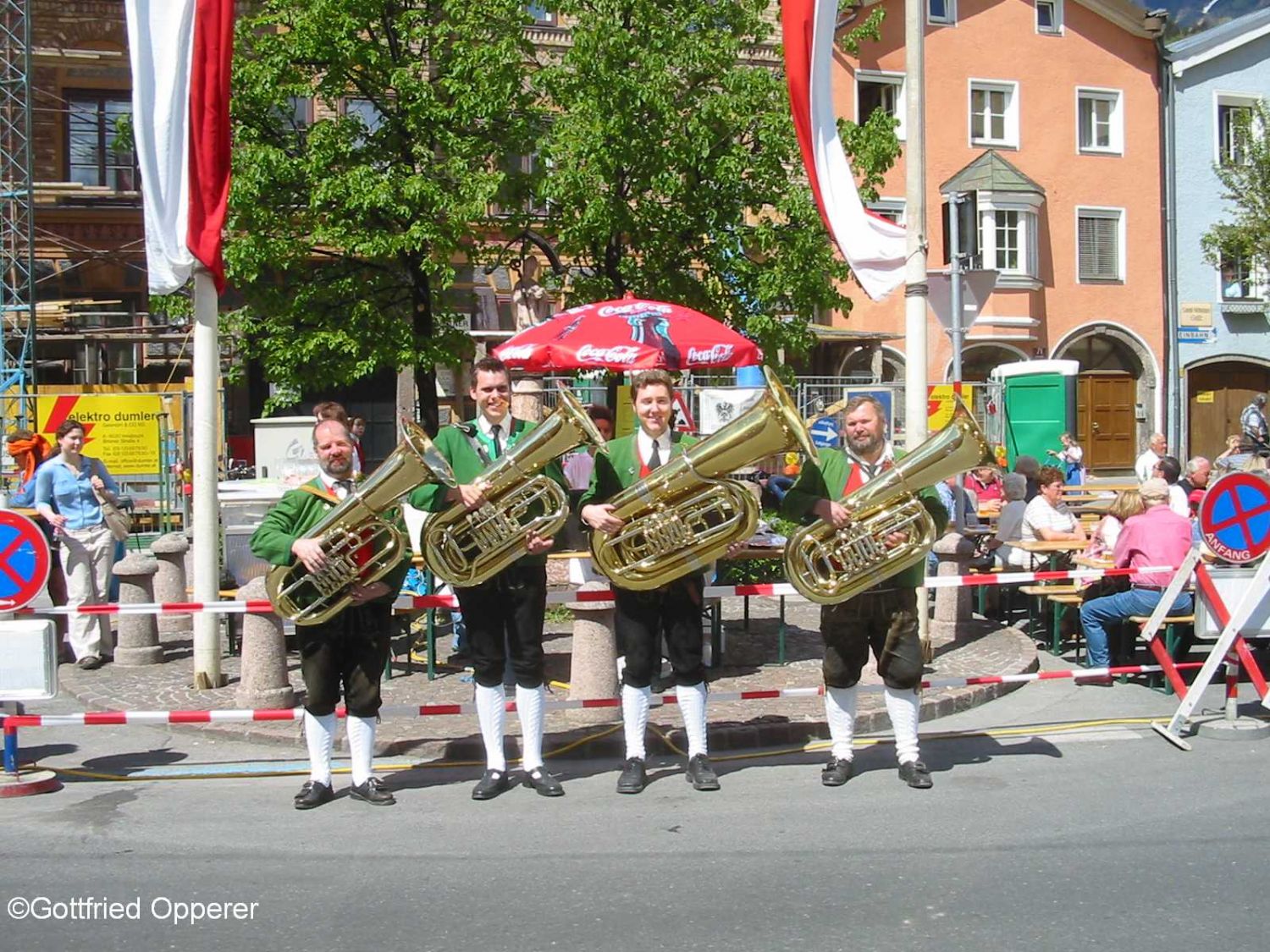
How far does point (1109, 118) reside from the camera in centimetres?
3294

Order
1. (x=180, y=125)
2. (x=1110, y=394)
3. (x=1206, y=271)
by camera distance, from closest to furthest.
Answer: (x=180, y=125) → (x=1110, y=394) → (x=1206, y=271)

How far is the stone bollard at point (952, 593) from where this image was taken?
10.6 metres

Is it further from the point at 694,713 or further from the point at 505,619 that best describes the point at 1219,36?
the point at 505,619

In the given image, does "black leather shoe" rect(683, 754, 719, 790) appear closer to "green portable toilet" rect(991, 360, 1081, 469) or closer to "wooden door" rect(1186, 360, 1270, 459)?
"green portable toilet" rect(991, 360, 1081, 469)

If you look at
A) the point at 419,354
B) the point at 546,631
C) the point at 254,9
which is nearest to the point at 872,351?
the point at 254,9

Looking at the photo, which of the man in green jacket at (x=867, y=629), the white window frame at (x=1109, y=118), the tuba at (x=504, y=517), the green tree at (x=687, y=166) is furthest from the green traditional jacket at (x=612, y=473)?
the white window frame at (x=1109, y=118)

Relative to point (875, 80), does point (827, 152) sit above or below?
below

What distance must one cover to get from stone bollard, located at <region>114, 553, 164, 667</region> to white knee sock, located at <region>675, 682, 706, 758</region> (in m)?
5.01

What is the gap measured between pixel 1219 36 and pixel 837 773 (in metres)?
32.2

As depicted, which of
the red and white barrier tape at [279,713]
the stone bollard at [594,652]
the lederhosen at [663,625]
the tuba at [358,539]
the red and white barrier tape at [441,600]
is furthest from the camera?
the stone bollard at [594,652]

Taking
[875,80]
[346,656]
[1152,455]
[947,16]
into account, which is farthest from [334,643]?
[947,16]

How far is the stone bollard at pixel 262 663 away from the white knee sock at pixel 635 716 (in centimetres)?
271

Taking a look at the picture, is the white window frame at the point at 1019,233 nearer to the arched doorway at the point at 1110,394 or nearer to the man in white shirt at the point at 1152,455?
the arched doorway at the point at 1110,394

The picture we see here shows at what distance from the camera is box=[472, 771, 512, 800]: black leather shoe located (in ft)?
20.9
